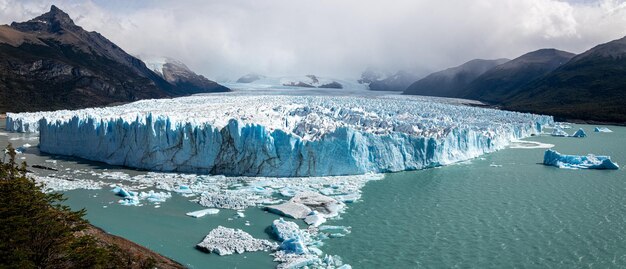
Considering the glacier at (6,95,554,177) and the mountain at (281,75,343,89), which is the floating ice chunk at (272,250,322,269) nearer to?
the glacier at (6,95,554,177)

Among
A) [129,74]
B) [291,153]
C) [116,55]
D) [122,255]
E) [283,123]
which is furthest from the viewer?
[116,55]

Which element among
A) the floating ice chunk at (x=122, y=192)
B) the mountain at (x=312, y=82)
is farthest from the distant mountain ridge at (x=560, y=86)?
the floating ice chunk at (x=122, y=192)

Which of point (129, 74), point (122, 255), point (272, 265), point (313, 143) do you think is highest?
point (129, 74)

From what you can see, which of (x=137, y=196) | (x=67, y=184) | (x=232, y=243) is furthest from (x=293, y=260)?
(x=67, y=184)

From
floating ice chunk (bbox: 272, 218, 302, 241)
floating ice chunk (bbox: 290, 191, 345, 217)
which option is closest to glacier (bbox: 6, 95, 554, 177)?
floating ice chunk (bbox: 290, 191, 345, 217)

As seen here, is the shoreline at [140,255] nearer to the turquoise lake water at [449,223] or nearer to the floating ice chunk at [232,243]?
the turquoise lake water at [449,223]

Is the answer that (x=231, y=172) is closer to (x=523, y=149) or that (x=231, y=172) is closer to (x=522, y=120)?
(x=523, y=149)

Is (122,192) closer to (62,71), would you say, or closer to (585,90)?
(62,71)

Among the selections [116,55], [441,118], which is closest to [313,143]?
[441,118]
